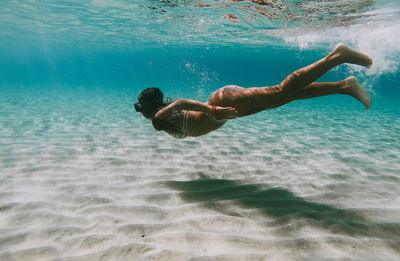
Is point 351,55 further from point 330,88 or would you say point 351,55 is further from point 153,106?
point 153,106

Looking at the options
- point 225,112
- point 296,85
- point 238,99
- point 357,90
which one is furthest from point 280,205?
point 357,90

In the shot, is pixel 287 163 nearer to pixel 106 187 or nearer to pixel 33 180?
pixel 106 187

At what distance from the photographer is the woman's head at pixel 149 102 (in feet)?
13.3

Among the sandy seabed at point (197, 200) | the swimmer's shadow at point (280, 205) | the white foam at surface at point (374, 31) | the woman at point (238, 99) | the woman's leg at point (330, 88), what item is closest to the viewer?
the sandy seabed at point (197, 200)

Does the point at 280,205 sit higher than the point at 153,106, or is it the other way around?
the point at 153,106

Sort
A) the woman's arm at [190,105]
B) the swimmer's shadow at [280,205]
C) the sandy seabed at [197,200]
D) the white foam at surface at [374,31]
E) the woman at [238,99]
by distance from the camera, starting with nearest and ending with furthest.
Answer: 1. the sandy seabed at [197,200]
2. the swimmer's shadow at [280,205]
3. the woman's arm at [190,105]
4. the woman at [238,99]
5. the white foam at surface at [374,31]

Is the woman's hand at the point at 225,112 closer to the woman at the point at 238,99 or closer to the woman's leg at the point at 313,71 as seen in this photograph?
the woman at the point at 238,99

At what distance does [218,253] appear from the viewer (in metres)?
2.33

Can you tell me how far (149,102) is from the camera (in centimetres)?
408

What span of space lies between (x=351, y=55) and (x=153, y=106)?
4074mm

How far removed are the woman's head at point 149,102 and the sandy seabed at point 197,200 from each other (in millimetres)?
1451

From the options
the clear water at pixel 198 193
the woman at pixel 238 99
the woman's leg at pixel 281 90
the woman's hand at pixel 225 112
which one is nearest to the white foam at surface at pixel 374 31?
the clear water at pixel 198 193

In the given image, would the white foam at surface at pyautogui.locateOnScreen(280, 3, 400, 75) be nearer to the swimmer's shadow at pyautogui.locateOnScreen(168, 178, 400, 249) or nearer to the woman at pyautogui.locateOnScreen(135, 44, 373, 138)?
the woman at pyautogui.locateOnScreen(135, 44, 373, 138)

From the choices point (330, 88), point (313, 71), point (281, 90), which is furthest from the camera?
point (330, 88)
